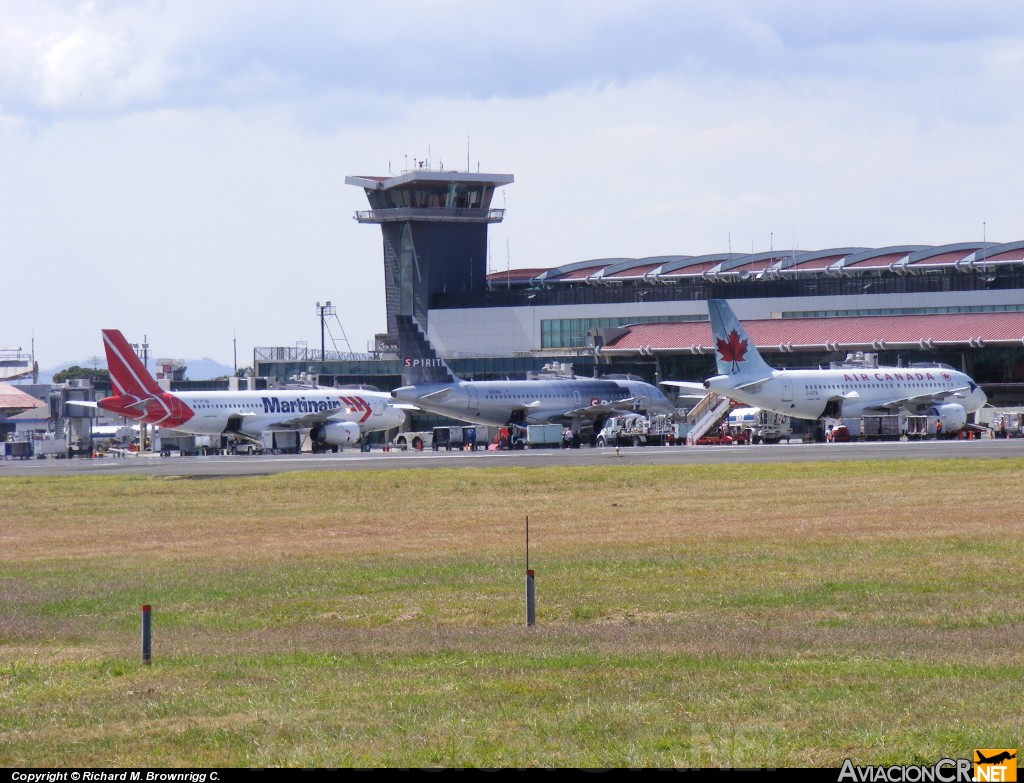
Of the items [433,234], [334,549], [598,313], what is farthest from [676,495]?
[433,234]

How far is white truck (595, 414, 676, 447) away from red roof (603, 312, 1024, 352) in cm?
2351

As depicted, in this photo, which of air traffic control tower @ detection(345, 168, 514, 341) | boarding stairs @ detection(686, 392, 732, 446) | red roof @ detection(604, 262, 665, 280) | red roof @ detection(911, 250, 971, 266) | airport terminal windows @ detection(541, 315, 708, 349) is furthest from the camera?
air traffic control tower @ detection(345, 168, 514, 341)

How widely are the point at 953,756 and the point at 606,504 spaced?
2893cm

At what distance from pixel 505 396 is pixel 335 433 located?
1174 cm

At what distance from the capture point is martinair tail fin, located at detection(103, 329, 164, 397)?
8144 centimetres

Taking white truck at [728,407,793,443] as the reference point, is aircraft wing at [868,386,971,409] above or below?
above

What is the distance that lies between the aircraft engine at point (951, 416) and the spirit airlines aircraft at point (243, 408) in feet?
119

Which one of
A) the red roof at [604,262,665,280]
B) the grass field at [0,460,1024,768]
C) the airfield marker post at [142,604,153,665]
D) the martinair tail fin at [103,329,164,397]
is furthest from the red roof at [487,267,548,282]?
the airfield marker post at [142,604,153,665]

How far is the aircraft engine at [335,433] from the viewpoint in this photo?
89.1m

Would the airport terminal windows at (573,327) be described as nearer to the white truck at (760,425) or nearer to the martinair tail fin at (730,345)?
the white truck at (760,425)

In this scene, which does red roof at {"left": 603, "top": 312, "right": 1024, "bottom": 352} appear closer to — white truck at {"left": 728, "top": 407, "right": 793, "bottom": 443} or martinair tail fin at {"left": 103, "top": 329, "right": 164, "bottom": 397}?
white truck at {"left": 728, "top": 407, "right": 793, "bottom": 443}

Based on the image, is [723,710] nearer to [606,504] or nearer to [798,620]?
[798,620]

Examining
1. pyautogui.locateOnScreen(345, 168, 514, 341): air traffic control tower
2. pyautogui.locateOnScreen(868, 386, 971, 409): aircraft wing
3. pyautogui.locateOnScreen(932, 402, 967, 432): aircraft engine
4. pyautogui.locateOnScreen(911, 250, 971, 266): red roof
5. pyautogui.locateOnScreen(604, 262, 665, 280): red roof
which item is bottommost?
pyautogui.locateOnScreen(932, 402, 967, 432): aircraft engine

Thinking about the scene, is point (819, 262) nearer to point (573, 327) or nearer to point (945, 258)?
point (945, 258)
